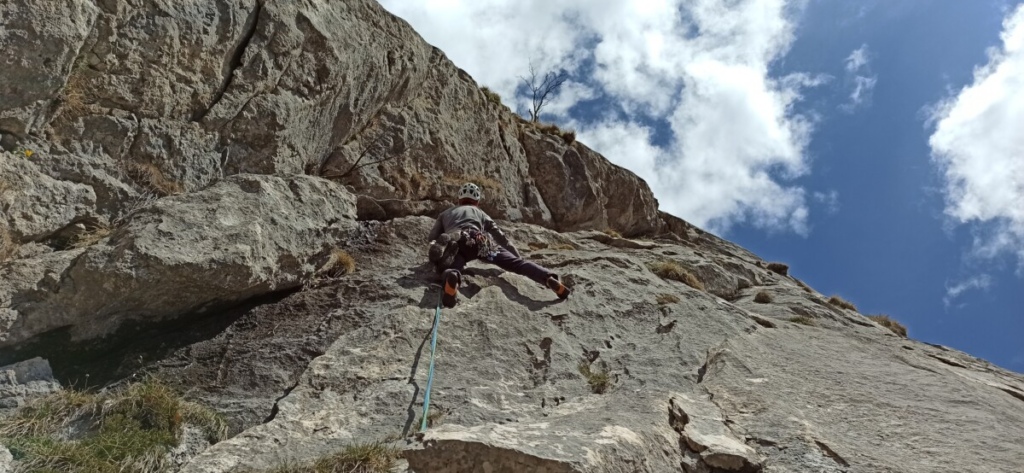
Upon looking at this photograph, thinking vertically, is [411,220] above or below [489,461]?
above

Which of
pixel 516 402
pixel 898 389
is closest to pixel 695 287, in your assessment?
pixel 898 389

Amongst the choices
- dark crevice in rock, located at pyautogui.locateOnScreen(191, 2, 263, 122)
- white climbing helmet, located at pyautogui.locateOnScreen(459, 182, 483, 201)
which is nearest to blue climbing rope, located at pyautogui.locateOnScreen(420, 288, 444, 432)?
white climbing helmet, located at pyautogui.locateOnScreen(459, 182, 483, 201)

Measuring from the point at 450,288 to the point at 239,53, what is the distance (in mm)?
5108

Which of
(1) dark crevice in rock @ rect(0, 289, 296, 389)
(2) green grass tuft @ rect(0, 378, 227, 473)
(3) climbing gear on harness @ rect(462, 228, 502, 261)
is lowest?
(2) green grass tuft @ rect(0, 378, 227, 473)

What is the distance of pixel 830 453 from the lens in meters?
5.52

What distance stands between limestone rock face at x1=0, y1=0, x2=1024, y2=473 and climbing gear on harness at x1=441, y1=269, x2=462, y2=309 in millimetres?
195

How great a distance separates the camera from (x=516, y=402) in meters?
6.11

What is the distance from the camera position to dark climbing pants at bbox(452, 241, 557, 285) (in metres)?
8.67

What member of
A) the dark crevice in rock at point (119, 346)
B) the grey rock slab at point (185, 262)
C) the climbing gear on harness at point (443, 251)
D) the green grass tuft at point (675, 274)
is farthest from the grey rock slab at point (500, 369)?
the dark crevice in rock at point (119, 346)

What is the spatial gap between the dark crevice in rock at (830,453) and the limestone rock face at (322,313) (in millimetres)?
23

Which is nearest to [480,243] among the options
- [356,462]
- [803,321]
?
[356,462]

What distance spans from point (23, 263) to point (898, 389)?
30.1ft

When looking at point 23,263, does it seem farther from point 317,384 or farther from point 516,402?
point 516,402

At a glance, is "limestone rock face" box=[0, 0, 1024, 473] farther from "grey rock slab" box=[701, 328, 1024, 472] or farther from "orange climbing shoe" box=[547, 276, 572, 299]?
"orange climbing shoe" box=[547, 276, 572, 299]
